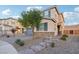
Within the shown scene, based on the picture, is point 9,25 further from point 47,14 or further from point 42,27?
point 47,14

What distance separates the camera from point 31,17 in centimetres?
499

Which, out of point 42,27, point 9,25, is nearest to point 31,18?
point 42,27

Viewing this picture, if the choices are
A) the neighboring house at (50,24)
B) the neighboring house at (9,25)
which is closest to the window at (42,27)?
the neighboring house at (50,24)

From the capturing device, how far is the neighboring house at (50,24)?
197 inches

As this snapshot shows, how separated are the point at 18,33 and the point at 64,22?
0.77m

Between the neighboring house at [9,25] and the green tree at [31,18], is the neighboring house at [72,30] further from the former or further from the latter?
the neighboring house at [9,25]

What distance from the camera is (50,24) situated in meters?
5.01

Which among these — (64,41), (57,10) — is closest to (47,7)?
(57,10)

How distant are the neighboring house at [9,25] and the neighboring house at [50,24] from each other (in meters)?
0.28

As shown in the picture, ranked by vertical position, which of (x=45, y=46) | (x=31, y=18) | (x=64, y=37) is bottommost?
(x=45, y=46)

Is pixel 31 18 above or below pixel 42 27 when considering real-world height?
above

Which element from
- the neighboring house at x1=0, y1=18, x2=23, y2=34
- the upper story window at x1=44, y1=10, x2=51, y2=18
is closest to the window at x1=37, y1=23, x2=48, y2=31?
the upper story window at x1=44, y1=10, x2=51, y2=18

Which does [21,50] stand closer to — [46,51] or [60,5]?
[46,51]

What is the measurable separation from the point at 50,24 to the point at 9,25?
0.67 metres
